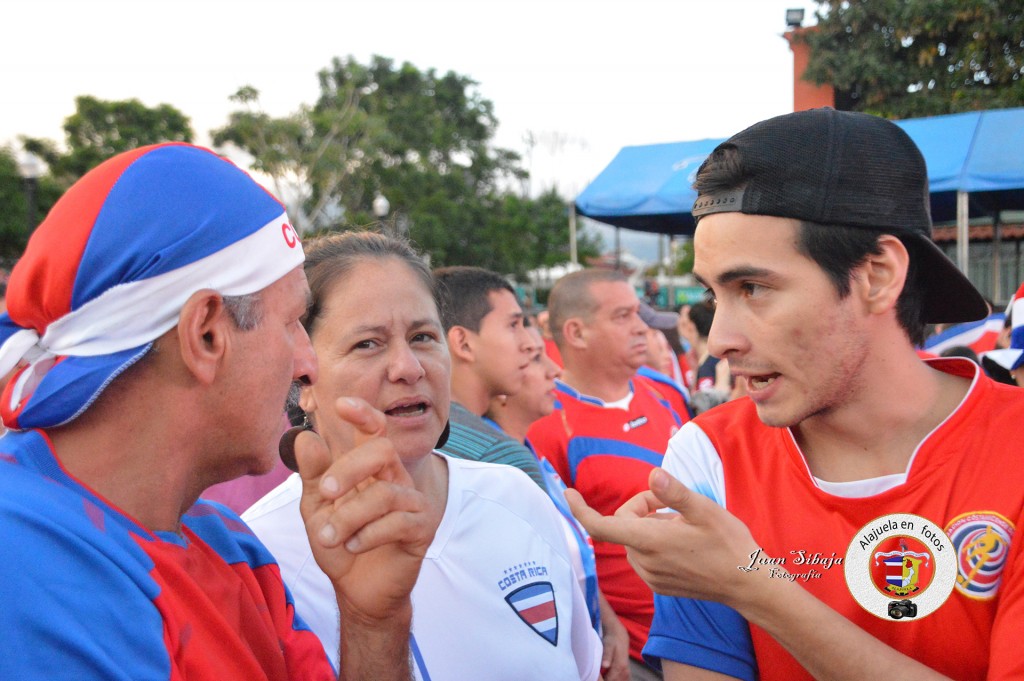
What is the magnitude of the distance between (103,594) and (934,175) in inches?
335

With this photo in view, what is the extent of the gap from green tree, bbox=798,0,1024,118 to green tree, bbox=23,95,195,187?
23.2 meters

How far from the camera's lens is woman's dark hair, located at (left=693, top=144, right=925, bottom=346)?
68.9 inches

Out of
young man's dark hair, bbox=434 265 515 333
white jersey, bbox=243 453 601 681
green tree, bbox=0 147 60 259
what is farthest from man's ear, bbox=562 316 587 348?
green tree, bbox=0 147 60 259

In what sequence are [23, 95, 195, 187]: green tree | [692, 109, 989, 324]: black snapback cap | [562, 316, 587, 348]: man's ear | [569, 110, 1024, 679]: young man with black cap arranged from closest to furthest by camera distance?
[569, 110, 1024, 679]: young man with black cap → [692, 109, 989, 324]: black snapback cap → [562, 316, 587, 348]: man's ear → [23, 95, 195, 187]: green tree

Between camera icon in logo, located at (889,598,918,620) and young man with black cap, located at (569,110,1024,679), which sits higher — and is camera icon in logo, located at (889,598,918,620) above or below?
below

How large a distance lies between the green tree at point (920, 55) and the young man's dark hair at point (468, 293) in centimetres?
1478

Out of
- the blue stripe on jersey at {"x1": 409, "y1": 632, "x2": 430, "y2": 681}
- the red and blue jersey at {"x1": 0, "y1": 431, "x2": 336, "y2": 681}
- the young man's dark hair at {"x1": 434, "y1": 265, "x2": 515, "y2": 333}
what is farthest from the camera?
the young man's dark hair at {"x1": 434, "y1": 265, "x2": 515, "y2": 333}

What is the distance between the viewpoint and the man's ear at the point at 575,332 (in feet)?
17.3

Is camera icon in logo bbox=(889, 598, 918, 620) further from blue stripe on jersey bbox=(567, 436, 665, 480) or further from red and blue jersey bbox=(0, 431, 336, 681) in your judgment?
blue stripe on jersey bbox=(567, 436, 665, 480)

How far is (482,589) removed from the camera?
6.79ft

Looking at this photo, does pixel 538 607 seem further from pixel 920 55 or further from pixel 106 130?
pixel 106 130

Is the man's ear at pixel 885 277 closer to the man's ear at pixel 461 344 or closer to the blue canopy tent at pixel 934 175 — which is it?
the man's ear at pixel 461 344

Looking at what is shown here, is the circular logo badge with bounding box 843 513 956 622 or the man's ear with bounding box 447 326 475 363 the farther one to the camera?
the man's ear with bounding box 447 326 475 363

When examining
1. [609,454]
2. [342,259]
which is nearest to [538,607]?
[342,259]
